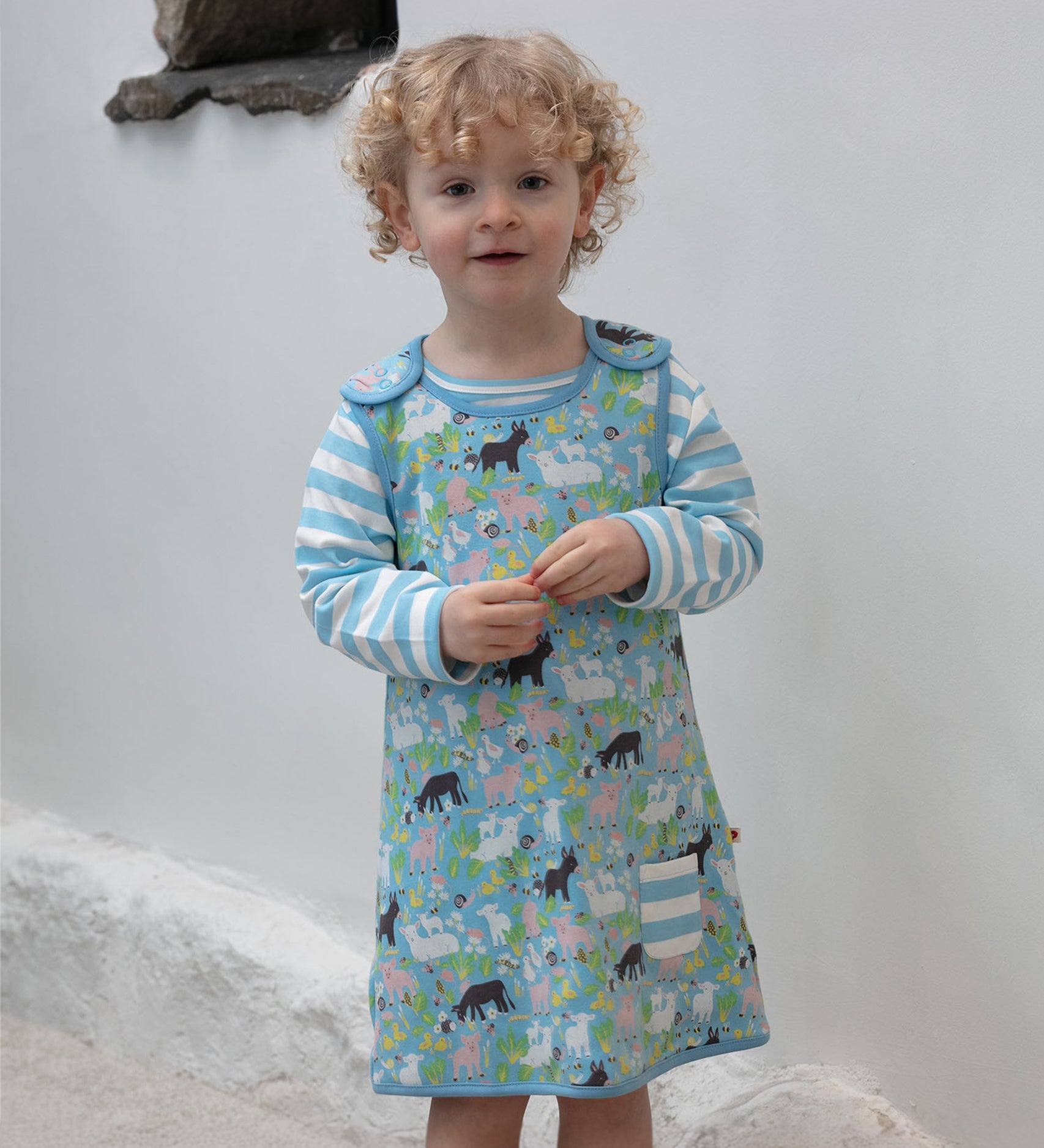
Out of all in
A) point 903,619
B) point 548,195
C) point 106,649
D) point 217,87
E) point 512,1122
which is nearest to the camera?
point 548,195

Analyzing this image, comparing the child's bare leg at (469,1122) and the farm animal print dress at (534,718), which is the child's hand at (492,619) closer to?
the farm animal print dress at (534,718)

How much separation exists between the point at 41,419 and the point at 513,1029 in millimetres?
1537

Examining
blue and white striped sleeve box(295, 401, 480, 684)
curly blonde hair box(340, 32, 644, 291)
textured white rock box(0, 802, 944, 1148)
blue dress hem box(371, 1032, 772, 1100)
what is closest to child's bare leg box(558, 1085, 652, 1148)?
blue dress hem box(371, 1032, 772, 1100)

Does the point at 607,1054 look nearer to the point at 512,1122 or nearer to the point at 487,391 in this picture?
the point at 512,1122

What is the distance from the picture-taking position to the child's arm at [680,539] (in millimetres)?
1219

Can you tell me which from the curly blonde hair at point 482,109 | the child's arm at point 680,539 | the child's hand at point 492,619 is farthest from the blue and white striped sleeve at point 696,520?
the curly blonde hair at point 482,109

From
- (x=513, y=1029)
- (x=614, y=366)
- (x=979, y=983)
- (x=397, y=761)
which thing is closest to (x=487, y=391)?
(x=614, y=366)

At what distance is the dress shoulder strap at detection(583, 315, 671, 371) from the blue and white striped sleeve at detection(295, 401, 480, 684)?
0.78 ft

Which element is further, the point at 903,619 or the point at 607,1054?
the point at 903,619

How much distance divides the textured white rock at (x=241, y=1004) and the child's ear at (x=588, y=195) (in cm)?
103

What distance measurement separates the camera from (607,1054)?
1.26 metres

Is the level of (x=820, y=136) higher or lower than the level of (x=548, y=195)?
higher

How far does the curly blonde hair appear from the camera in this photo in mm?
1213

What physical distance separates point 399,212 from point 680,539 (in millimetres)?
414
